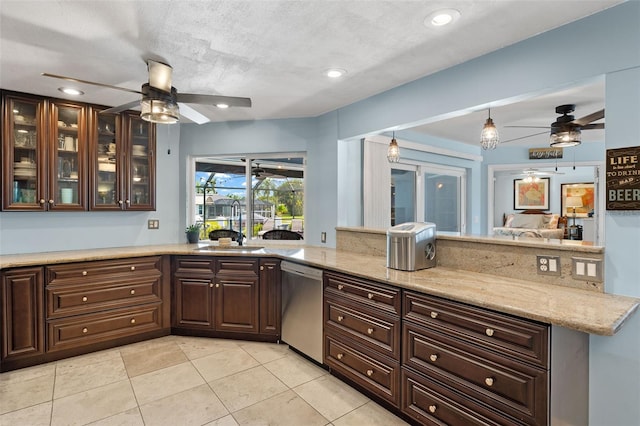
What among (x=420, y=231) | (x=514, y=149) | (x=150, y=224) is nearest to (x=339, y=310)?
(x=420, y=231)

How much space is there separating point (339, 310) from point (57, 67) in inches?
113

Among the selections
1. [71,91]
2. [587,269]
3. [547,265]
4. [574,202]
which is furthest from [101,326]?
[574,202]

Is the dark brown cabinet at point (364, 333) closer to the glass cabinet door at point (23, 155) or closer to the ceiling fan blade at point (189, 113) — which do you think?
the ceiling fan blade at point (189, 113)

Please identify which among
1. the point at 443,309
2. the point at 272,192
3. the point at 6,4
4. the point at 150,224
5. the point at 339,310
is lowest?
A: the point at 339,310

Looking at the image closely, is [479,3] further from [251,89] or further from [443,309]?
[251,89]

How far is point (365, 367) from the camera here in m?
2.34

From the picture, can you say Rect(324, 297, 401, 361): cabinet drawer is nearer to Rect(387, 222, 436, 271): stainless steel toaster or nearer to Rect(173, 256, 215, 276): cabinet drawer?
Rect(387, 222, 436, 271): stainless steel toaster

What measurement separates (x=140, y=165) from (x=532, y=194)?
943 cm

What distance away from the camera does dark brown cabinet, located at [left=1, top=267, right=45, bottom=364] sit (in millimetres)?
2697

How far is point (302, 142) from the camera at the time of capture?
3926mm

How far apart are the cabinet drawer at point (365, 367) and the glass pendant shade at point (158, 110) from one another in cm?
211

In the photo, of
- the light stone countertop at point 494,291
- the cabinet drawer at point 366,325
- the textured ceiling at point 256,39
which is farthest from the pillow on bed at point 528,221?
the cabinet drawer at point 366,325

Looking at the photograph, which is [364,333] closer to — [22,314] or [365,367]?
[365,367]

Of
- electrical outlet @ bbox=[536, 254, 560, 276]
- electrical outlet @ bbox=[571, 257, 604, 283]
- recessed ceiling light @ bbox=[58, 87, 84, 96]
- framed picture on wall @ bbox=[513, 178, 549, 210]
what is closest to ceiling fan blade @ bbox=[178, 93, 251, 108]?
recessed ceiling light @ bbox=[58, 87, 84, 96]
